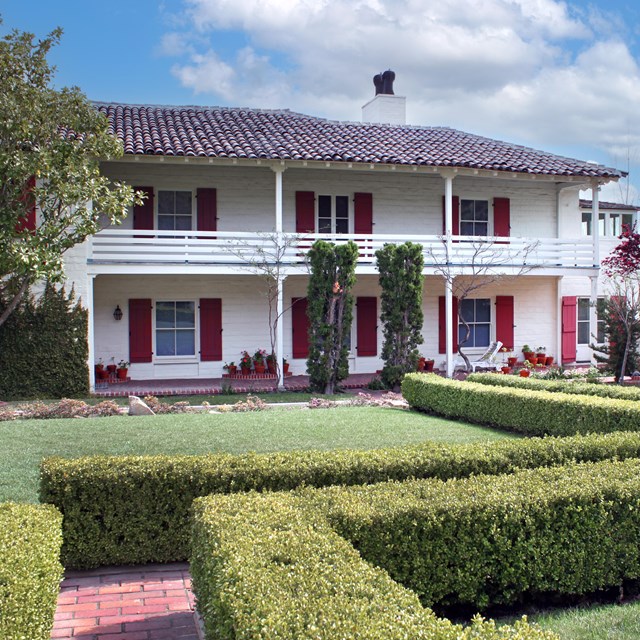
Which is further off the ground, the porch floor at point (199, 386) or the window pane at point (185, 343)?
the window pane at point (185, 343)

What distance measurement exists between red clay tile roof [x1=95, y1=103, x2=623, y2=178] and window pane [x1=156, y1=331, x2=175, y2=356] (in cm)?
474

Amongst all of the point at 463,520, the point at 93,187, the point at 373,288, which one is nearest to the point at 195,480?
the point at 463,520

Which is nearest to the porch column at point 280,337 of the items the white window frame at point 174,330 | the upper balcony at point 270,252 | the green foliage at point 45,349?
the upper balcony at point 270,252

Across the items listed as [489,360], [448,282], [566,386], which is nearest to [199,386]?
[448,282]

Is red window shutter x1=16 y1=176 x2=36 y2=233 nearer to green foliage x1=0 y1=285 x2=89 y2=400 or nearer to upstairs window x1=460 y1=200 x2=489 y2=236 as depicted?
green foliage x1=0 y1=285 x2=89 y2=400

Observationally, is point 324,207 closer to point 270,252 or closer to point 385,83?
point 270,252

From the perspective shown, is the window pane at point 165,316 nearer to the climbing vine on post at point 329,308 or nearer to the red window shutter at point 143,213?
the red window shutter at point 143,213

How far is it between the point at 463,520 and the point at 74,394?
12475 millimetres

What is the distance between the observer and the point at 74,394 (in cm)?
1614

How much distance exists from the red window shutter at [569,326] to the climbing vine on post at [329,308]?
338 inches

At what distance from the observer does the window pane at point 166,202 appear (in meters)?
19.5

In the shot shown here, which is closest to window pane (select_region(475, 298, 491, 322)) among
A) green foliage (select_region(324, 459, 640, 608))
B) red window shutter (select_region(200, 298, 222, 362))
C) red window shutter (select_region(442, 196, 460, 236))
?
red window shutter (select_region(442, 196, 460, 236))

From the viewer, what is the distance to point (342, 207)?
2077 centimetres

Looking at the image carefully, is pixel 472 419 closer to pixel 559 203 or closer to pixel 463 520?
pixel 463 520
